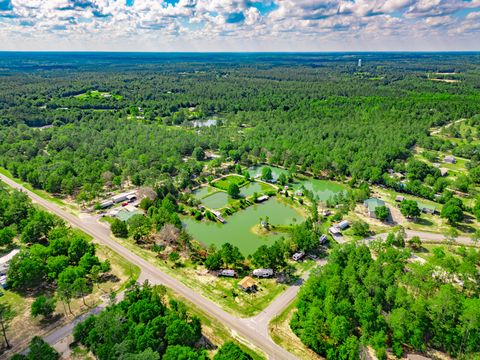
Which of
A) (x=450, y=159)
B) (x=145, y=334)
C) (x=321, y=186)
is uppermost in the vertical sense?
(x=145, y=334)

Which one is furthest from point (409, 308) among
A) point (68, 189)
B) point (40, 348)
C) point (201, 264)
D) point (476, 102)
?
point (476, 102)

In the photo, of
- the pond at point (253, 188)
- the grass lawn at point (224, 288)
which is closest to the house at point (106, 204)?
the grass lawn at point (224, 288)

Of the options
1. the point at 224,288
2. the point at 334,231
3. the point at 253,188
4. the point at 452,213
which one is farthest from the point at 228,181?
the point at 452,213

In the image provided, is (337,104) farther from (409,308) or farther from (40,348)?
(40,348)

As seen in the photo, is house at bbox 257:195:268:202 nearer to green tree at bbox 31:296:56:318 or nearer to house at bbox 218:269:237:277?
house at bbox 218:269:237:277

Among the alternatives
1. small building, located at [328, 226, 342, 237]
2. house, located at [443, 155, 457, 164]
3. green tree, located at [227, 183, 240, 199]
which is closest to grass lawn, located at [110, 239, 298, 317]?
small building, located at [328, 226, 342, 237]

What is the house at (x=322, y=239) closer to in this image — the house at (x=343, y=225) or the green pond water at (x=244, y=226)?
the house at (x=343, y=225)

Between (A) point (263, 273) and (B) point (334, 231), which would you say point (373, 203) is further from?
(A) point (263, 273)
